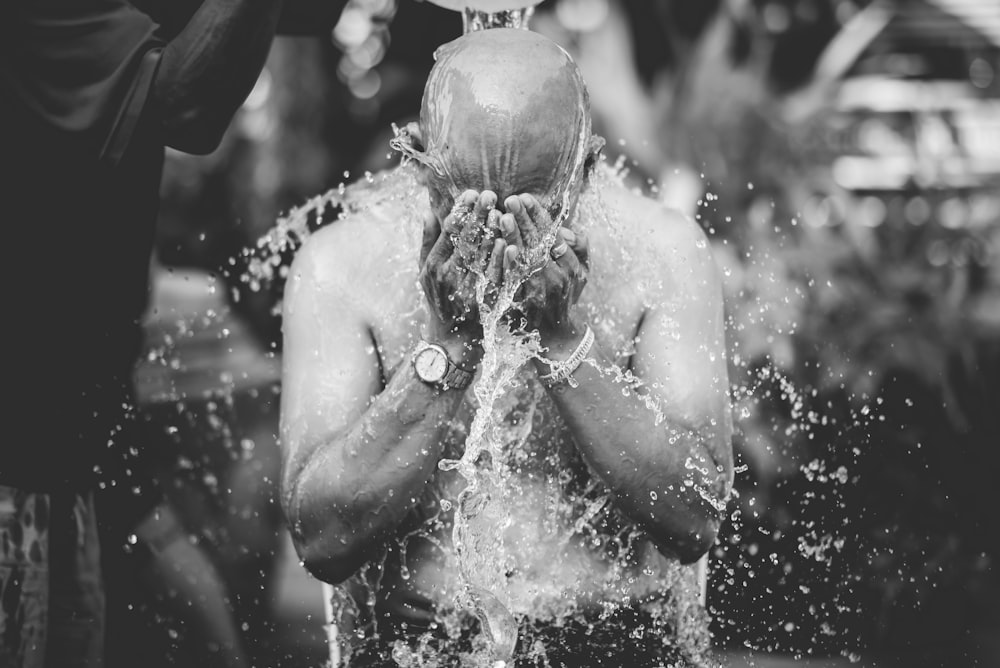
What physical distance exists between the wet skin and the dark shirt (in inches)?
19.0

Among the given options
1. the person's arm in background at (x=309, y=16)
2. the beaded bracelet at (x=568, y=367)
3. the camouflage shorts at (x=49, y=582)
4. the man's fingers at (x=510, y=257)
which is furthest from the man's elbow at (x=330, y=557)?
the person's arm in background at (x=309, y=16)

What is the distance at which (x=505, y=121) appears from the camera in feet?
5.14

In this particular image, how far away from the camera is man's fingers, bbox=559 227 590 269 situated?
1596mm

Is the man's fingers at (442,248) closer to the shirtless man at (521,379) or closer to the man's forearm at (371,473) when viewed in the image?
the shirtless man at (521,379)

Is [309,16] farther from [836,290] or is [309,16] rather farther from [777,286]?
[836,290]

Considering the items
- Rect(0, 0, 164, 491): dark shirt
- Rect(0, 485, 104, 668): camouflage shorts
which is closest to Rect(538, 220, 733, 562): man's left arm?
Rect(0, 0, 164, 491): dark shirt

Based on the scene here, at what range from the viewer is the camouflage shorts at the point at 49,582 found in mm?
2188

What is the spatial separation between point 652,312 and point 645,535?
0.39 meters

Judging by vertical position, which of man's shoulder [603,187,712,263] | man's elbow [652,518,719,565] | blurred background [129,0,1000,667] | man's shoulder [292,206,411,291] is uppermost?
man's shoulder [603,187,712,263]

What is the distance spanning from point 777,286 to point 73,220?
2.59m

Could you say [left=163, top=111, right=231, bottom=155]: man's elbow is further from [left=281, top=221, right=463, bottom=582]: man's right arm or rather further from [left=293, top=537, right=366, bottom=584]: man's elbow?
[left=293, top=537, right=366, bottom=584]: man's elbow

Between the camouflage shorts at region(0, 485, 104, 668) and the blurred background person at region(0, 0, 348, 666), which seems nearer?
the blurred background person at region(0, 0, 348, 666)

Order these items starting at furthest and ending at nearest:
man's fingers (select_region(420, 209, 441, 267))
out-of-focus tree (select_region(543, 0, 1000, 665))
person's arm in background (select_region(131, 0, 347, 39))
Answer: out-of-focus tree (select_region(543, 0, 1000, 665)), person's arm in background (select_region(131, 0, 347, 39)), man's fingers (select_region(420, 209, 441, 267))

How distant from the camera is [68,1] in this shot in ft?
6.68
